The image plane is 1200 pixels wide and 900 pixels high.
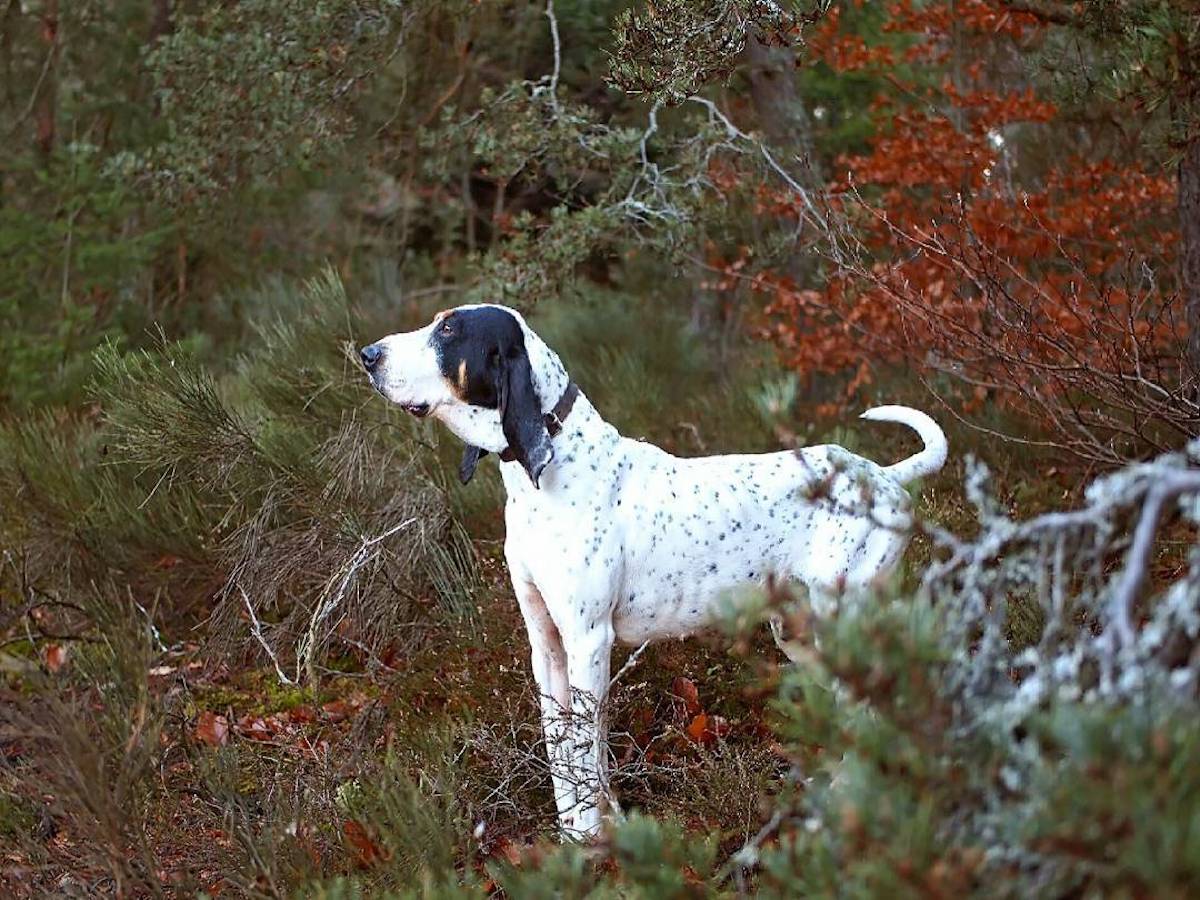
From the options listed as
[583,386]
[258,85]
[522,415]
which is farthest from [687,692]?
[258,85]

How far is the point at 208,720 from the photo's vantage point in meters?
5.29

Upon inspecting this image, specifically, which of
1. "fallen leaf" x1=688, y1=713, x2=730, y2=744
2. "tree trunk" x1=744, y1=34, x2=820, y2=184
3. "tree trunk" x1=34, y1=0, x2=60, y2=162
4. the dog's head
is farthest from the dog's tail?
"tree trunk" x1=34, y1=0, x2=60, y2=162

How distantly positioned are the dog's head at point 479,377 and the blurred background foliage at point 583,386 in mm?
869

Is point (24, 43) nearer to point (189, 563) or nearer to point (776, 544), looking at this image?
point (189, 563)

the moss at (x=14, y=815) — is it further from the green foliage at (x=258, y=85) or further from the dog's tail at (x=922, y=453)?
the green foliage at (x=258, y=85)

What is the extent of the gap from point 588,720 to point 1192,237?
318 centimetres

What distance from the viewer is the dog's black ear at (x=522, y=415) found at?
12.9ft

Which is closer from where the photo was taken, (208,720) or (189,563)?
(208,720)

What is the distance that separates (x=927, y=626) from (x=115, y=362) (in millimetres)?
4311

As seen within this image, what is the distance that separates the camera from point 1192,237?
5.53 meters

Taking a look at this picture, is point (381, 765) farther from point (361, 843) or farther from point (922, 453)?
point (922, 453)

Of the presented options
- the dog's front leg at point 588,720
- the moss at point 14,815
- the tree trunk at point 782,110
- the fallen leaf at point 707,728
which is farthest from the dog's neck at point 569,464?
the tree trunk at point 782,110

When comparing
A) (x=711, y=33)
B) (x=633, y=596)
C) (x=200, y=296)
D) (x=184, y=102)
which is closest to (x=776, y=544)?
(x=633, y=596)

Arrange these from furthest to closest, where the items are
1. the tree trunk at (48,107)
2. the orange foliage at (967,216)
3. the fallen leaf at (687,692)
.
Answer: the tree trunk at (48,107) < the orange foliage at (967,216) < the fallen leaf at (687,692)
